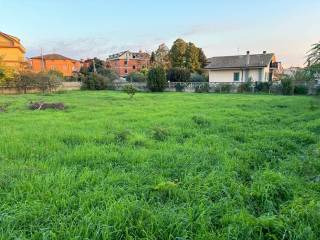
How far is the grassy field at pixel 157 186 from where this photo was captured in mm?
2932

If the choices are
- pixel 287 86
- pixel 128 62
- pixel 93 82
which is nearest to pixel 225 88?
pixel 287 86

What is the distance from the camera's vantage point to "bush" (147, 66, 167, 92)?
98.5ft

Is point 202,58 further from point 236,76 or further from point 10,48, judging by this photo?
point 10,48

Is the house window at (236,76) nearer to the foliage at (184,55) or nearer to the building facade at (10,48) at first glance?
the foliage at (184,55)

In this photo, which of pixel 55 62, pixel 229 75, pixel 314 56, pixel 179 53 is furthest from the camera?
pixel 55 62

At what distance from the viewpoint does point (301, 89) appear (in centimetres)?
2608

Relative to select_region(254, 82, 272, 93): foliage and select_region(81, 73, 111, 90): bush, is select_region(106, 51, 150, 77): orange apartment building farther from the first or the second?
select_region(254, 82, 272, 93): foliage

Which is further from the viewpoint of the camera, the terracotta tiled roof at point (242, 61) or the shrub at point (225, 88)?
the terracotta tiled roof at point (242, 61)

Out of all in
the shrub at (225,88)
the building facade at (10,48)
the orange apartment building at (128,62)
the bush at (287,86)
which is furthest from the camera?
the orange apartment building at (128,62)

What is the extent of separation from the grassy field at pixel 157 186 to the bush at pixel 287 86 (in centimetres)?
1990

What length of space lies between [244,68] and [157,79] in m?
12.4

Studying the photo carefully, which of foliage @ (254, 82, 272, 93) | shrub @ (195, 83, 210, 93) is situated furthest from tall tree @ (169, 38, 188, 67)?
foliage @ (254, 82, 272, 93)

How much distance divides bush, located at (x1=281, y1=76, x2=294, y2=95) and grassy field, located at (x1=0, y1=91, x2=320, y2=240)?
783 inches

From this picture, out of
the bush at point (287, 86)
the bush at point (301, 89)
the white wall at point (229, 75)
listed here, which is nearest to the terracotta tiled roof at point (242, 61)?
the white wall at point (229, 75)
